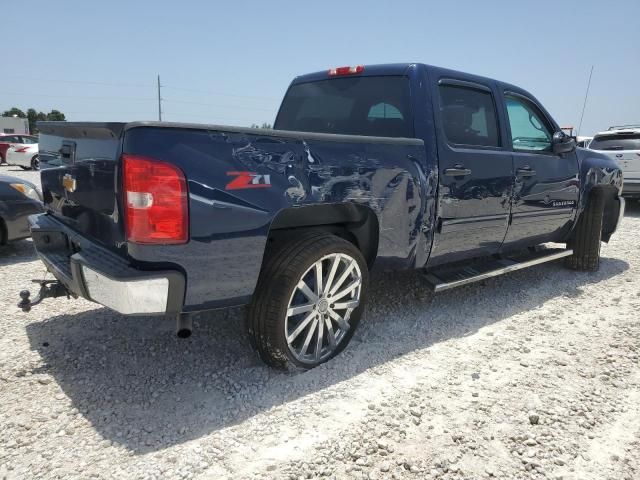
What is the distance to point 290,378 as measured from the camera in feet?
9.19

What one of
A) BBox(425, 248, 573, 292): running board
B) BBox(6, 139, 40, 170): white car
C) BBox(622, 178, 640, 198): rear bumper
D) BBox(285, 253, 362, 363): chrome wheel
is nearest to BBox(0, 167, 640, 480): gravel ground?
BBox(285, 253, 362, 363): chrome wheel

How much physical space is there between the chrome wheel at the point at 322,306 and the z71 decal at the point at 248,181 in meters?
0.59

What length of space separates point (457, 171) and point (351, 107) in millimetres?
990

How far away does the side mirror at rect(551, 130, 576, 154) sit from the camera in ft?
14.4

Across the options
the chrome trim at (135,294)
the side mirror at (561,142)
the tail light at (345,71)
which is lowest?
the chrome trim at (135,294)

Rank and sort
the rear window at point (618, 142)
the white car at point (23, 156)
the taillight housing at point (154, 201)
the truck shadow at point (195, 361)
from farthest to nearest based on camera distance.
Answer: the white car at point (23, 156) < the rear window at point (618, 142) < the truck shadow at point (195, 361) < the taillight housing at point (154, 201)

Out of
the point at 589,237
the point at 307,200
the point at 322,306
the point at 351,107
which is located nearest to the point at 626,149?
the point at 589,237

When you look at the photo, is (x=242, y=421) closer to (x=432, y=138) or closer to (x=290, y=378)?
(x=290, y=378)

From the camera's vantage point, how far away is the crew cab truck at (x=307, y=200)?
216cm

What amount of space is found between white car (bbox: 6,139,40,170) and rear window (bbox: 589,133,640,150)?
1953 centimetres

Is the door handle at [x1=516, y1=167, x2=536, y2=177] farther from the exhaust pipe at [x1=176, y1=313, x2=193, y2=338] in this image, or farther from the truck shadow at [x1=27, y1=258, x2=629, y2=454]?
the exhaust pipe at [x1=176, y1=313, x2=193, y2=338]

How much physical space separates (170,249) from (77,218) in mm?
970

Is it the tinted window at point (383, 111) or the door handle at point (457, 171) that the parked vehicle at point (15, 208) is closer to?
the tinted window at point (383, 111)

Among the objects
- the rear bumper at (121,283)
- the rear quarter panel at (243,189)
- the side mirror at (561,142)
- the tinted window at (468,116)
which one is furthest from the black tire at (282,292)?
the side mirror at (561,142)
